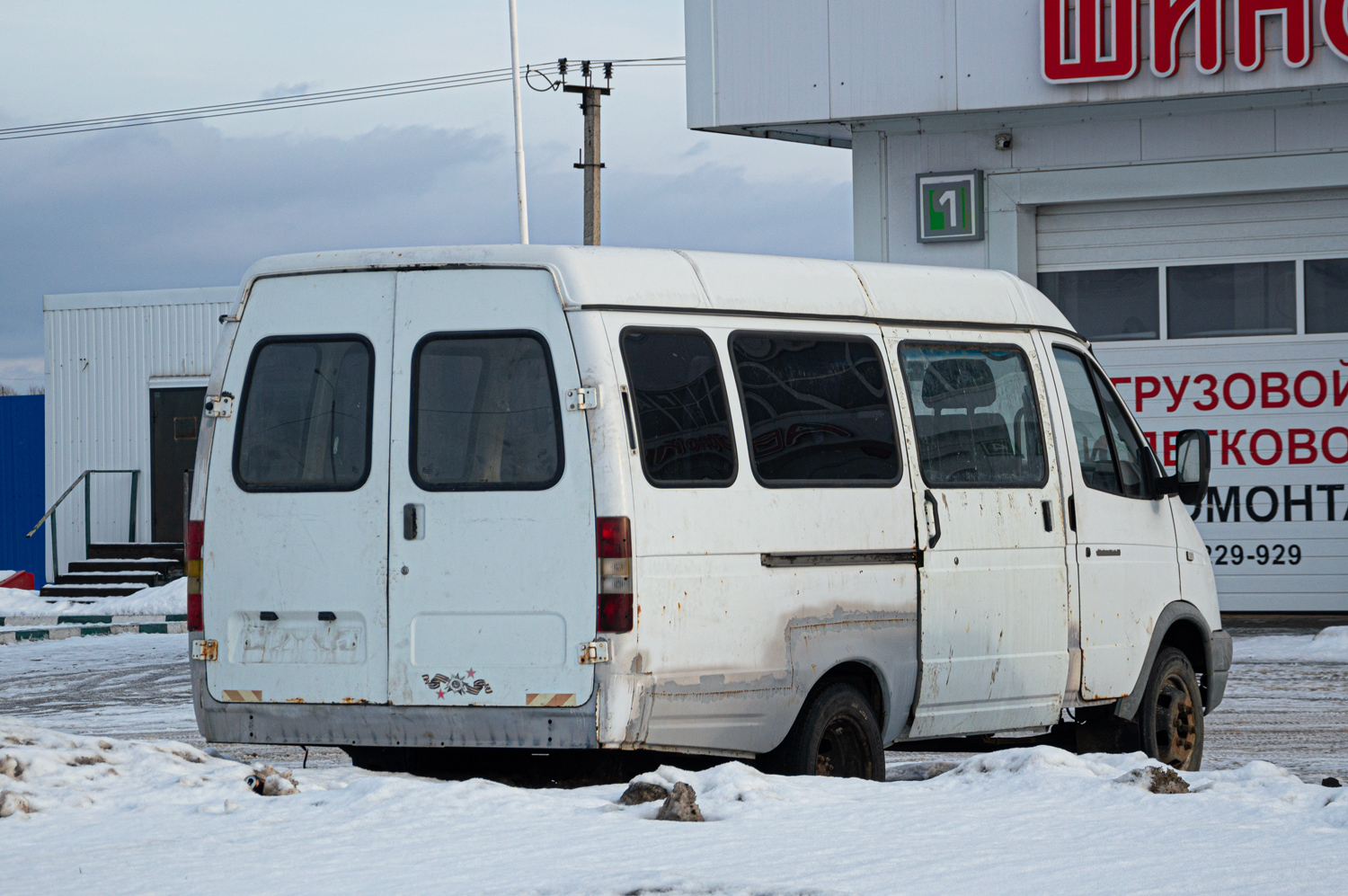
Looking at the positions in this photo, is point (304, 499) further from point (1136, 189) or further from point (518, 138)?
point (518, 138)

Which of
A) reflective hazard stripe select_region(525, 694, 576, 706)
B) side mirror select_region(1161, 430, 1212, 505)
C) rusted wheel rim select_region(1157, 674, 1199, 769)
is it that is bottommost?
rusted wheel rim select_region(1157, 674, 1199, 769)

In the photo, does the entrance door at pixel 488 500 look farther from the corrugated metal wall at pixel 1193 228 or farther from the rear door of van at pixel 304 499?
the corrugated metal wall at pixel 1193 228

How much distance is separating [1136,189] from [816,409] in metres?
10.6

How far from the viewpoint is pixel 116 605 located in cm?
2297

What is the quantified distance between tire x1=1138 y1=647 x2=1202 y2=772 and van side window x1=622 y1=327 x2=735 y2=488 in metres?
2.96

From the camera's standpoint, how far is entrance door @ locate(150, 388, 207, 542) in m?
26.7

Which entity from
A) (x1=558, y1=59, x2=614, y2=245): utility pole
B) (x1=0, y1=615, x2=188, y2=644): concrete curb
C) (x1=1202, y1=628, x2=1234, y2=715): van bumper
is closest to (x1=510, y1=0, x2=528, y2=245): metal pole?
(x1=558, y1=59, x2=614, y2=245): utility pole

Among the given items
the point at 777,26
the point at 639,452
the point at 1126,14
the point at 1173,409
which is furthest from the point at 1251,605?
the point at 639,452

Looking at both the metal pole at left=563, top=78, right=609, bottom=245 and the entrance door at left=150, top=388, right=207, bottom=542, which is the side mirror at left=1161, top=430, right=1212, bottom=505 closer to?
the entrance door at left=150, top=388, right=207, bottom=542

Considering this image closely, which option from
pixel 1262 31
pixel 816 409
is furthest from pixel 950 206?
pixel 816 409

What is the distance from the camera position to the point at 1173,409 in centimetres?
1702

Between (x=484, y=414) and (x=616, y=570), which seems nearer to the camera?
(x=616, y=570)

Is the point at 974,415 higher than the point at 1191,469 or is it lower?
higher

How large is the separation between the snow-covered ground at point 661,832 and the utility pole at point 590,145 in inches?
991
